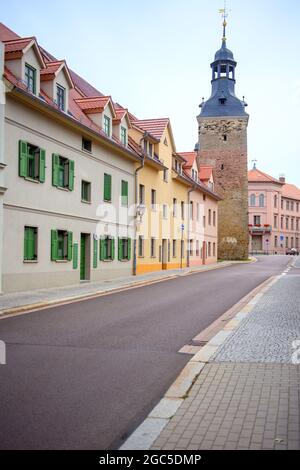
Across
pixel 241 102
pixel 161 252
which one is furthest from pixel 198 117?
pixel 161 252

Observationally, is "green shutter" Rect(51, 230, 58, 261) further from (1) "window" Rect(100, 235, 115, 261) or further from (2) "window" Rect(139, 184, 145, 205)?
(2) "window" Rect(139, 184, 145, 205)

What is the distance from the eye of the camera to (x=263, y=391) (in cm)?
593

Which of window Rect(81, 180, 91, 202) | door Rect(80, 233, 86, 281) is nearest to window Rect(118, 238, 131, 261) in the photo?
door Rect(80, 233, 86, 281)

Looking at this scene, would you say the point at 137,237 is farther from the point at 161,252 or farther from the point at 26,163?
the point at 26,163

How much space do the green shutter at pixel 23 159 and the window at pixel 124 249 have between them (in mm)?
10210

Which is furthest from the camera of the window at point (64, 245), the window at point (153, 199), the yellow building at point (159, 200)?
the window at point (153, 199)

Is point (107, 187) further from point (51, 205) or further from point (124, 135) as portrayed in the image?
point (51, 205)

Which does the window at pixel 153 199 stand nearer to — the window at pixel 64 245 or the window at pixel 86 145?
the window at pixel 86 145

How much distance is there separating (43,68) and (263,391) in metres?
17.7

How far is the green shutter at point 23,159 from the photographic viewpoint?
1867 cm

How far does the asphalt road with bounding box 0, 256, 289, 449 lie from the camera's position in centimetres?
484

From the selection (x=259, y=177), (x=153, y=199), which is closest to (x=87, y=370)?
(x=153, y=199)

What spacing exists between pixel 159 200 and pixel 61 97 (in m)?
14.1

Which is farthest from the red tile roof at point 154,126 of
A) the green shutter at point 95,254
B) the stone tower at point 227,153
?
the stone tower at point 227,153
